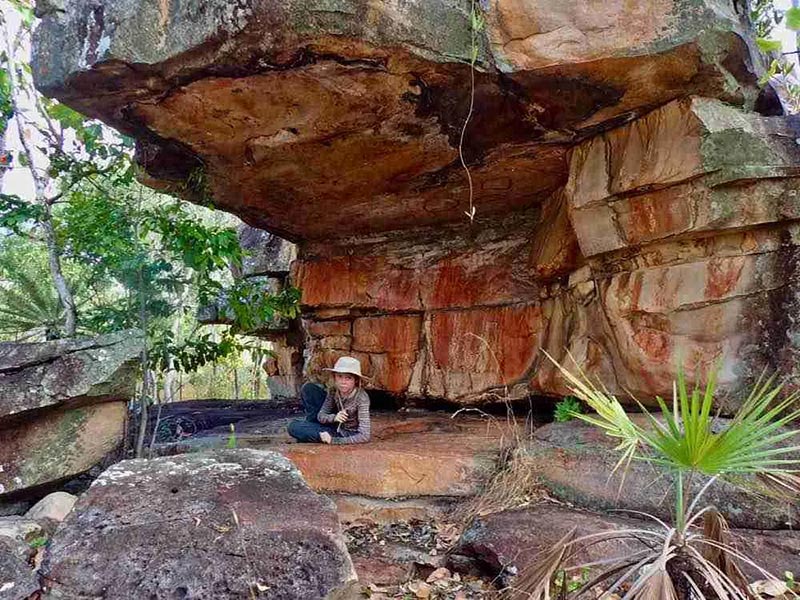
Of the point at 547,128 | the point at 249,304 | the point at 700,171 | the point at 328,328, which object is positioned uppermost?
the point at 547,128

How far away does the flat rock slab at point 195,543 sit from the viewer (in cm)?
213

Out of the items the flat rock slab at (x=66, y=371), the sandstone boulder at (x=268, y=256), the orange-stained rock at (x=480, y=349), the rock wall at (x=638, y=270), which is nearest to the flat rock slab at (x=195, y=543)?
the flat rock slab at (x=66, y=371)

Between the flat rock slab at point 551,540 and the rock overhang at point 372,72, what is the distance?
9.88 feet

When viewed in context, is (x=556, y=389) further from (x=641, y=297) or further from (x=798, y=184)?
(x=798, y=184)

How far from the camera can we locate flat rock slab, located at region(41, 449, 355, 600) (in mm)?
2131

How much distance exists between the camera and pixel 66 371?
15.3ft

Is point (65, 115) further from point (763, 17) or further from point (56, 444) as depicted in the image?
point (763, 17)

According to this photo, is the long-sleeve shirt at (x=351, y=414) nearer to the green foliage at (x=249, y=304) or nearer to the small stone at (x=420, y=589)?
the green foliage at (x=249, y=304)

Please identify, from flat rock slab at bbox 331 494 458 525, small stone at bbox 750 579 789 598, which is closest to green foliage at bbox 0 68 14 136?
flat rock slab at bbox 331 494 458 525

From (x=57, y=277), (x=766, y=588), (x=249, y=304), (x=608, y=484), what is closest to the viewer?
(x=766, y=588)

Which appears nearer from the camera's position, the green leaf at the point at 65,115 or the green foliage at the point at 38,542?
the green foliage at the point at 38,542

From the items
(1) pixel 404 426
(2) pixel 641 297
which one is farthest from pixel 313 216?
(2) pixel 641 297

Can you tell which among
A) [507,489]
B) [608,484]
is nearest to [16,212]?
[507,489]

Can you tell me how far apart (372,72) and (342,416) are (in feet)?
9.68
